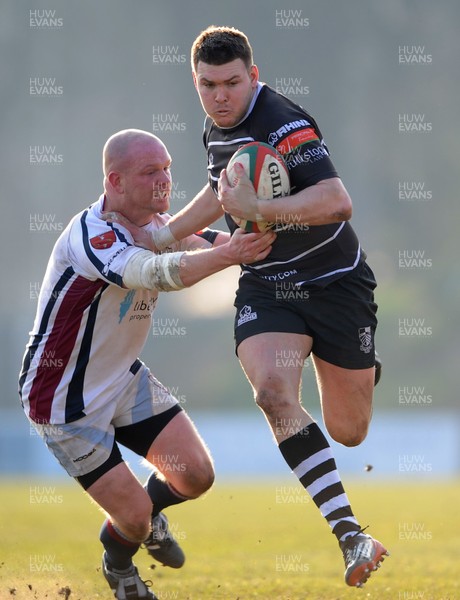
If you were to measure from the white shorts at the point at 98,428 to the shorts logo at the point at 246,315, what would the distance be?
32.6 inches

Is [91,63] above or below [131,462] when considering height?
above

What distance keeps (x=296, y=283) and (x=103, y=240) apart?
114 centimetres

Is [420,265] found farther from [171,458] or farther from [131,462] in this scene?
[171,458]

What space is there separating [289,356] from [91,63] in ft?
115

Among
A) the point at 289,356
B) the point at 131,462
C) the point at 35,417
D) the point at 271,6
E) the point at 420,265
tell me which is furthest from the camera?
the point at 271,6

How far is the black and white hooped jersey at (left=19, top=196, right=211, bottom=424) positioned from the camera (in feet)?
19.2

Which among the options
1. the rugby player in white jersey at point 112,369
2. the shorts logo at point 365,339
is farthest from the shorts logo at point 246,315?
the shorts logo at point 365,339

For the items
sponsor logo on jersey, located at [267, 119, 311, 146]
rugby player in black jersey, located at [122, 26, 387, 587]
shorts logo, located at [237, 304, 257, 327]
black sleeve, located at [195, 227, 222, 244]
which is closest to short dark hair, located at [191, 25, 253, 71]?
rugby player in black jersey, located at [122, 26, 387, 587]

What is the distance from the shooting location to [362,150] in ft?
123

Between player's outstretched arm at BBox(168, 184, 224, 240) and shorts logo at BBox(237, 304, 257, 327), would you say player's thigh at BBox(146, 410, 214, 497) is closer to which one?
shorts logo at BBox(237, 304, 257, 327)

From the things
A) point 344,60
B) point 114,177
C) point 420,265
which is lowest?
point 420,265

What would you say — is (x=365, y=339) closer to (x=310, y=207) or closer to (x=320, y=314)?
(x=320, y=314)

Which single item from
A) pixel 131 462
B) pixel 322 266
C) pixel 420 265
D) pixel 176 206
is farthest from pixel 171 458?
pixel 420 265

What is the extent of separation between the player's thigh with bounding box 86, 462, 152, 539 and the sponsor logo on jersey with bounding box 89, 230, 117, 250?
4.36 ft
